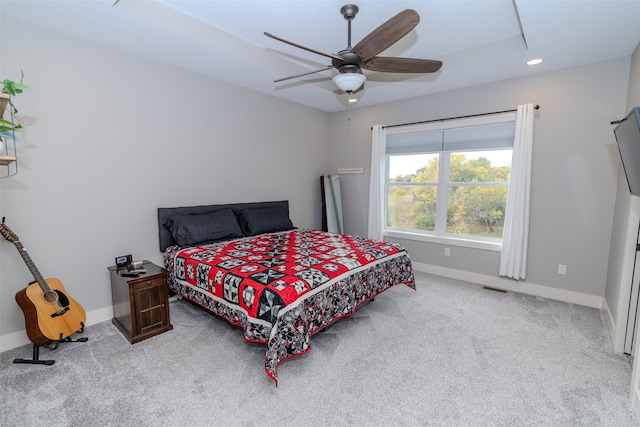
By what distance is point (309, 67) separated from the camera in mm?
3600

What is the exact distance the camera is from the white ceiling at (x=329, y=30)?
221 cm

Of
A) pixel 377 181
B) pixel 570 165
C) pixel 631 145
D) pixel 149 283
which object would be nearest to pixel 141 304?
pixel 149 283

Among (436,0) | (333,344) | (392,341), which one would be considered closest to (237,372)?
(333,344)

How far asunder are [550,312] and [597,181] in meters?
1.43

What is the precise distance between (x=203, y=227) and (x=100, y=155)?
113 centimetres

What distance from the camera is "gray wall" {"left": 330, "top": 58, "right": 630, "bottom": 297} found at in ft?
9.83

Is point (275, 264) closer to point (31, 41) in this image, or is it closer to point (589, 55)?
point (31, 41)

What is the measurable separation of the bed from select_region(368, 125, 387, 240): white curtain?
122 centimetres

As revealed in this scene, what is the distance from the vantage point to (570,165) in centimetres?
319

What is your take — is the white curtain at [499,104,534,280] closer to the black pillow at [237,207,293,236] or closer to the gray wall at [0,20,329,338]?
the black pillow at [237,207,293,236]

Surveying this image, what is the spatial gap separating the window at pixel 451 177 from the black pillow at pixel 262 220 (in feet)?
5.68

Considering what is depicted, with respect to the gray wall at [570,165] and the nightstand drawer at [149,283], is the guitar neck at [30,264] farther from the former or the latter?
the gray wall at [570,165]

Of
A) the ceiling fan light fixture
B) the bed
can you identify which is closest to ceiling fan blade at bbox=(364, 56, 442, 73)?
the ceiling fan light fixture

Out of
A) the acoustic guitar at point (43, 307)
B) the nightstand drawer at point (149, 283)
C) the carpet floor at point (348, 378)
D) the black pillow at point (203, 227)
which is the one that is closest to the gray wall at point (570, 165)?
the carpet floor at point (348, 378)
